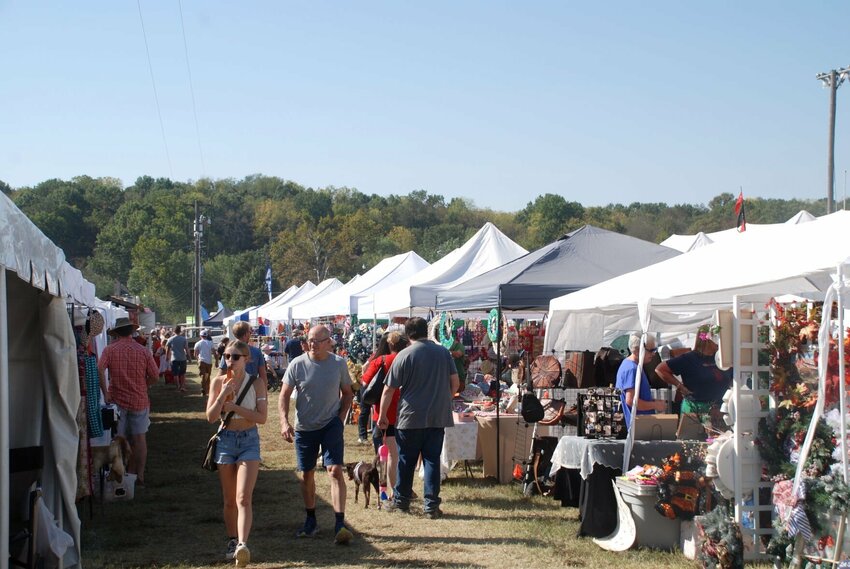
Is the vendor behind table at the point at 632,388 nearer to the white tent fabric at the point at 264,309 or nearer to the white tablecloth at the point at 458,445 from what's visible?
the white tablecloth at the point at 458,445

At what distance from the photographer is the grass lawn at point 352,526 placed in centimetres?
630

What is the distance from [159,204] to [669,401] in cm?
7552

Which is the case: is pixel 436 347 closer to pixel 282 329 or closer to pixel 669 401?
pixel 669 401

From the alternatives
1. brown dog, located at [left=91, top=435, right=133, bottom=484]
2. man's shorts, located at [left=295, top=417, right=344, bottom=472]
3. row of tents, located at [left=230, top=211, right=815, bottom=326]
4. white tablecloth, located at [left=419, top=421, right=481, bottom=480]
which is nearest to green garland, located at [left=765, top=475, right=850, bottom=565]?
row of tents, located at [left=230, top=211, right=815, bottom=326]

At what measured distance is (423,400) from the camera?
7594 mm

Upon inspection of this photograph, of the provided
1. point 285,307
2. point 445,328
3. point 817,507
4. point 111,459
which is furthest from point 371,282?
point 817,507

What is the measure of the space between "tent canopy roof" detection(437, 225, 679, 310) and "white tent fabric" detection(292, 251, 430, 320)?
352 inches

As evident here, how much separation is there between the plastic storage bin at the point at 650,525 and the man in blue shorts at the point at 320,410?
2.11m

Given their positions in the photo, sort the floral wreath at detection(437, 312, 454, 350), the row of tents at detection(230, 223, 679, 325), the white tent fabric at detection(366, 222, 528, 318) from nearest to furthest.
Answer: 1. the row of tents at detection(230, 223, 679, 325)
2. the floral wreath at detection(437, 312, 454, 350)
3. the white tent fabric at detection(366, 222, 528, 318)

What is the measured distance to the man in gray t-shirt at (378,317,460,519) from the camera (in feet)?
24.9

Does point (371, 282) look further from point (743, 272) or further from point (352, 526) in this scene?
point (743, 272)

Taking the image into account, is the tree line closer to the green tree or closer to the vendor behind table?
the green tree

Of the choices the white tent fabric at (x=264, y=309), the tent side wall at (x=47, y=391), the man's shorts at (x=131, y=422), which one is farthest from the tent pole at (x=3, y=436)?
the white tent fabric at (x=264, y=309)

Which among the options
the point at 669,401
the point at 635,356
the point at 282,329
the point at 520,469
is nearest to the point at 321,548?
the point at 520,469
